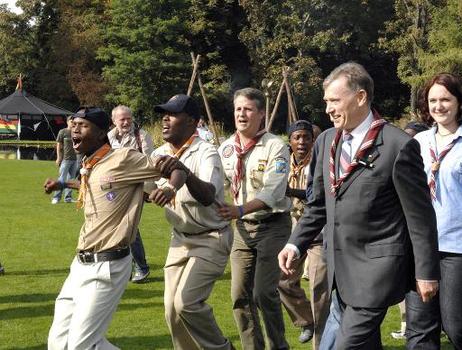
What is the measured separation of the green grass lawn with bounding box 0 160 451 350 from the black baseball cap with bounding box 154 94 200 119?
266 centimetres

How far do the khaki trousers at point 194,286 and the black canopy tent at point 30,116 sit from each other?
46899 mm

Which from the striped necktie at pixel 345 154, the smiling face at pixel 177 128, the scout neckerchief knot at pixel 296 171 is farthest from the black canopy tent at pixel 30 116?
the striped necktie at pixel 345 154

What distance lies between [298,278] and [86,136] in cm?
324

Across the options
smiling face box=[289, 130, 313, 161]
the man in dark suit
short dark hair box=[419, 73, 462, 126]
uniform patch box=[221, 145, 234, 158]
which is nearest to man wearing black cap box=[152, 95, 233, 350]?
uniform patch box=[221, 145, 234, 158]

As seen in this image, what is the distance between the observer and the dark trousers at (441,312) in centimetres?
534

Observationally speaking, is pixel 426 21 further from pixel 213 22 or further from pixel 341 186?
pixel 341 186

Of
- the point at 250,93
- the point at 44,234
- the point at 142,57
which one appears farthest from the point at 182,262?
the point at 142,57

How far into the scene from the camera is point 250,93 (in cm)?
677

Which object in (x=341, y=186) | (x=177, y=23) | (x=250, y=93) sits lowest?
(x=341, y=186)

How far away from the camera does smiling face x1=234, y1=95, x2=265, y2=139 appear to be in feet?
22.2

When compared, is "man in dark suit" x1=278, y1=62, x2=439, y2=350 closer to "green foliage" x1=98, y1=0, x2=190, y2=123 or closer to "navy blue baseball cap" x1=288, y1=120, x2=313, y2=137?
"navy blue baseball cap" x1=288, y1=120, x2=313, y2=137

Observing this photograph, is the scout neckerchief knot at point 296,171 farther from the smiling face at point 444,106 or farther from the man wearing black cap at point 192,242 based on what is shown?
the smiling face at point 444,106

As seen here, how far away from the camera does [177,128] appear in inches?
237

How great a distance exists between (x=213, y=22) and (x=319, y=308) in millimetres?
52040
